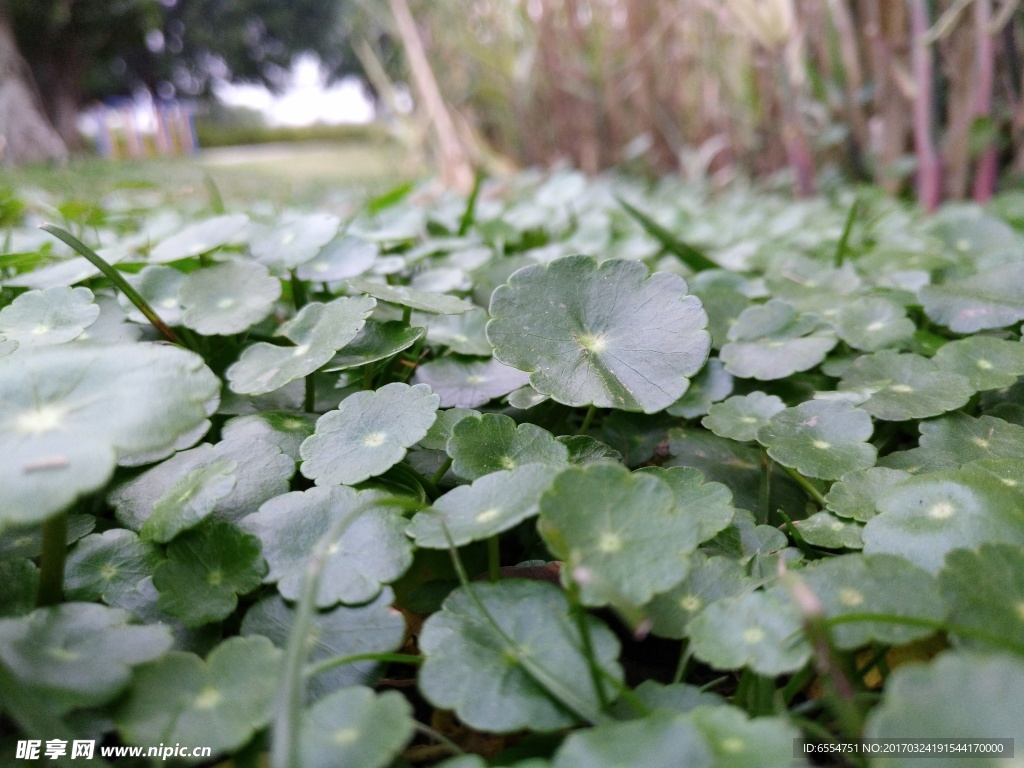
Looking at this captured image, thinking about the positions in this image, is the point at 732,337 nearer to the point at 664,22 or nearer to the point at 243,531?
the point at 243,531

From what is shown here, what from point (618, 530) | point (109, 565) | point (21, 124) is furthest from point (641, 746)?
point (21, 124)

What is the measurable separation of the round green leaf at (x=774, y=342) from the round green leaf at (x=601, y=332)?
0.49 feet

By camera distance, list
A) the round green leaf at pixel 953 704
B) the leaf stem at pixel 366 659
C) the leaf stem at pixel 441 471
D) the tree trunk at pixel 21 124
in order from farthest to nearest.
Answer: the tree trunk at pixel 21 124
the leaf stem at pixel 441 471
the leaf stem at pixel 366 659
the round green leaf at pixel 953 704

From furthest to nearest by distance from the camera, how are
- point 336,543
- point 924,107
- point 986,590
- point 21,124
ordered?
point 21,124, point 924,107, point 336,543, point 986,590

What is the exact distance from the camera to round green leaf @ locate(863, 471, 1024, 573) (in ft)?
1.79

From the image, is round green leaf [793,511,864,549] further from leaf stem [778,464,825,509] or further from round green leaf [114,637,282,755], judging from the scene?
round green leaf [114,637,282,755]

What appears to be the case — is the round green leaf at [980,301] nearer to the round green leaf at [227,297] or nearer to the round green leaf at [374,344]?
the round green leaf at [374,344]

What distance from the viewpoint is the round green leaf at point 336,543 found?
1.86ft

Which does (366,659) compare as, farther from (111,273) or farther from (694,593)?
(111,273)

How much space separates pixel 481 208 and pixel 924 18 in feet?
4.49

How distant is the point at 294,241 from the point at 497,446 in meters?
0.53

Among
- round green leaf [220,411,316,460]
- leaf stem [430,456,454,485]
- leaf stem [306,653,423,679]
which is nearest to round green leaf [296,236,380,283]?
round green leaf [220,411,316,460]

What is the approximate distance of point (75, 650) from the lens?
0.50 metres

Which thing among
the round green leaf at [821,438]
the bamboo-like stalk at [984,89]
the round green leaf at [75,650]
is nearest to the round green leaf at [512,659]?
the round green leaf at [75,650]
